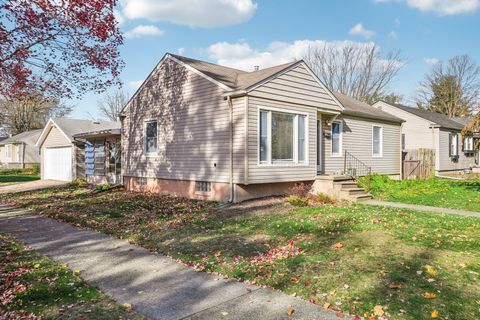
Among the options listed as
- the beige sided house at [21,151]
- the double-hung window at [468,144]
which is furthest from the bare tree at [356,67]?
the beige sided house at [21,151]

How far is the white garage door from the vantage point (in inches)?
916

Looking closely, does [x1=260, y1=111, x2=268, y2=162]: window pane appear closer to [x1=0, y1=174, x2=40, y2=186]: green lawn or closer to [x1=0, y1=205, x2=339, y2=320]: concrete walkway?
[x1=0, y1=205, x2=339, y2=320]: concrete walkway

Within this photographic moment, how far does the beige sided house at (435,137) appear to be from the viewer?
23350mm

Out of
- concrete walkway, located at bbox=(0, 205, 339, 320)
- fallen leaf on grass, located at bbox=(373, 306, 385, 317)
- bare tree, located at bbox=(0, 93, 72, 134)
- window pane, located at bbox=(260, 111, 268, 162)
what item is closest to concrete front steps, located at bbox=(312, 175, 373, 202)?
window pane, located at bbox=(260, 111, 268, 162)

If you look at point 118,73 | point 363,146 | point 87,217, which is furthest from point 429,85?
point 87,217

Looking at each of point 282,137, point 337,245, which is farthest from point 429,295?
point 282,137

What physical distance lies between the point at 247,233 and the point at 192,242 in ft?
4.20

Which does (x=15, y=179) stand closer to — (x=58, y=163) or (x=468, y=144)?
(x=58, y=163)

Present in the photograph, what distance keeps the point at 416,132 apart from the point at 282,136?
16491 millimetres

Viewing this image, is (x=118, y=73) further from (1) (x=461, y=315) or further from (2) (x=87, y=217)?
(1) (x=461, y=315)

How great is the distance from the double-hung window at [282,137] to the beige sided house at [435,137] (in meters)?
13.9

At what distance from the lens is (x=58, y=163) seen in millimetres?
24438

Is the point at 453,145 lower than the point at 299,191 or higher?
higher

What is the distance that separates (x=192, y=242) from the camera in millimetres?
6949
